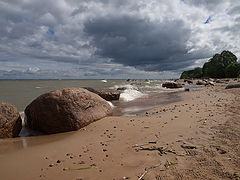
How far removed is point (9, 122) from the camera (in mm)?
4863

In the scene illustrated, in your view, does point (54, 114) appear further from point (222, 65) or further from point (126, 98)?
point (222, 65)

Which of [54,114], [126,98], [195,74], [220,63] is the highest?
[220,63]

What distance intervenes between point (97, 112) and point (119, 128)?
1483 millimetres

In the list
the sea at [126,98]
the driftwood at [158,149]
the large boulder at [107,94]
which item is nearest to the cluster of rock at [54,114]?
the sea at [126,98]

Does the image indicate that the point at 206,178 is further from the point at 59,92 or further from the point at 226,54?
the point at 226,54

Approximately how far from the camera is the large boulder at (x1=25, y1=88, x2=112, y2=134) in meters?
5.20

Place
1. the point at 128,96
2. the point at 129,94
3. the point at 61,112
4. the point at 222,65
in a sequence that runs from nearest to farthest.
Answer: the point at 61,112 < the point at 128,96 < the point at 129,94 < the point at 222,65

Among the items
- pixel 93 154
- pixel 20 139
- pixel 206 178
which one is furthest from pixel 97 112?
pixel 206 178

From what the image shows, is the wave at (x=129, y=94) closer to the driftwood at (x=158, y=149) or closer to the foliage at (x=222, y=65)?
the driftwood at (x=158, y=149)

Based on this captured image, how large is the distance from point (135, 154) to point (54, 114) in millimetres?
3211

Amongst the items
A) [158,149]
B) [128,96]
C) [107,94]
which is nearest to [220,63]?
[128,96]

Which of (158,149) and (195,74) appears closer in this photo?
(158,149)

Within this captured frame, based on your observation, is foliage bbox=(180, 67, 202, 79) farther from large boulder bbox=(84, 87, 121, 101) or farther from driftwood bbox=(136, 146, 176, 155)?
driftwood bbox=(136, 146, 176, 155)

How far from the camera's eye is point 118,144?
139 inches
